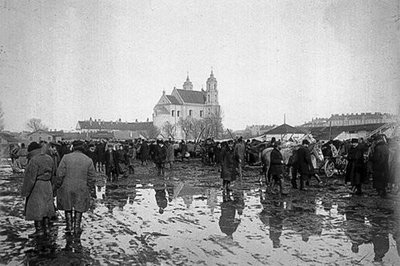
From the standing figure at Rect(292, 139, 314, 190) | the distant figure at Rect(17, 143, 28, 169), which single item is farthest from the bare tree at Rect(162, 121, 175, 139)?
the standing figure at Rect(292, 139, 314, 190)

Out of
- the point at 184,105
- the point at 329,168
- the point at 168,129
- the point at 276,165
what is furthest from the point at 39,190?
the point at 184,105

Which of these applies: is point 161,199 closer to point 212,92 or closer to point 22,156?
point 22,156

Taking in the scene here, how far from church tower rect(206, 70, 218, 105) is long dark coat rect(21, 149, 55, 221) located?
128611mm

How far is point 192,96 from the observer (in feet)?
445

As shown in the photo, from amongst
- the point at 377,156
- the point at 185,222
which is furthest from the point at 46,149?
the point at 377,156

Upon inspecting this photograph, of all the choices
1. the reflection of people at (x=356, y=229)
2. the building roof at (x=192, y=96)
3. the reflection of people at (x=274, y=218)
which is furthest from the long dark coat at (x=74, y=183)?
the building roof at (x=192, y=96)

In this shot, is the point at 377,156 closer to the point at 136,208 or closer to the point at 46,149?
the point at 136,208

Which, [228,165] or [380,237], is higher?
[228,165]

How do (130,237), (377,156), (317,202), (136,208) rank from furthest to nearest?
(377,156) < (317,202) < (136,208) < (130,237)

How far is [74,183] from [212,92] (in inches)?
5103

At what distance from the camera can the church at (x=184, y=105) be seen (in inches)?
4919

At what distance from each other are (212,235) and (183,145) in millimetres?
26637

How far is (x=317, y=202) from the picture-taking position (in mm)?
11461

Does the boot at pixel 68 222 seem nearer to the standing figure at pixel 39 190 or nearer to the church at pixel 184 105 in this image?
the standing figure at pixel 39 190
